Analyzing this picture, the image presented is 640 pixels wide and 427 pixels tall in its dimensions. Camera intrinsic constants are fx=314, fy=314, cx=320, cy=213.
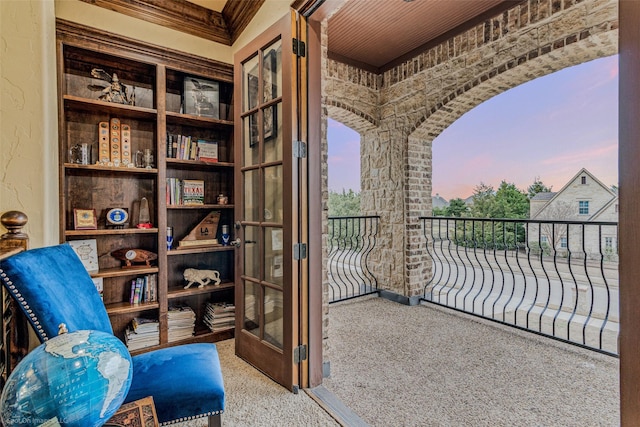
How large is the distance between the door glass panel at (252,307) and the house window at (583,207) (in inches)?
136

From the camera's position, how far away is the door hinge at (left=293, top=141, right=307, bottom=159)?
1978 millimetres

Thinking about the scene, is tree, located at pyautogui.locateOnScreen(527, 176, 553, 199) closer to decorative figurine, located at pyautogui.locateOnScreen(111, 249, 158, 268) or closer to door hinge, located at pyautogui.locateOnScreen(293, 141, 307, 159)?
door hinge, located at pyautogui.locateOnScreen(293, 141, 307, 159)

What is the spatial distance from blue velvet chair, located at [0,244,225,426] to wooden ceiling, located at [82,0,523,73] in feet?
6.33

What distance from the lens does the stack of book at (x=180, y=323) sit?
2.66 m

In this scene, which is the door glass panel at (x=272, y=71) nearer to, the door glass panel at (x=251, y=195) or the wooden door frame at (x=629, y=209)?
the door glass panel at (x=251, y=195)

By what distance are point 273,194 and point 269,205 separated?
87mm

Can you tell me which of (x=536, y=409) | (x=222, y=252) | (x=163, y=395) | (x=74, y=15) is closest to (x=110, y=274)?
(x=222, y=252)

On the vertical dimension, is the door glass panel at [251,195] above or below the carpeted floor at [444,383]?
above

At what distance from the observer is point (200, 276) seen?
283cm

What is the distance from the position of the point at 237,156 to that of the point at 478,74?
2647mm

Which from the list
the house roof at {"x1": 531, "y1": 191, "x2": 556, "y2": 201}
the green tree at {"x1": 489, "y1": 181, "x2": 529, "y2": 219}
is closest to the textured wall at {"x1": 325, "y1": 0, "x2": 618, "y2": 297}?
the green tree at {"x1": 489, "y1": 181, "x2": 529, "y2": 219}

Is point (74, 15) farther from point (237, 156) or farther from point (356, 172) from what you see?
point (356, 172)

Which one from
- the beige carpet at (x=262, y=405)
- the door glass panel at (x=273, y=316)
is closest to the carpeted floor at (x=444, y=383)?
the beige carpet at (x=262, y=405)

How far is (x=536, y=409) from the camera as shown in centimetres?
190
